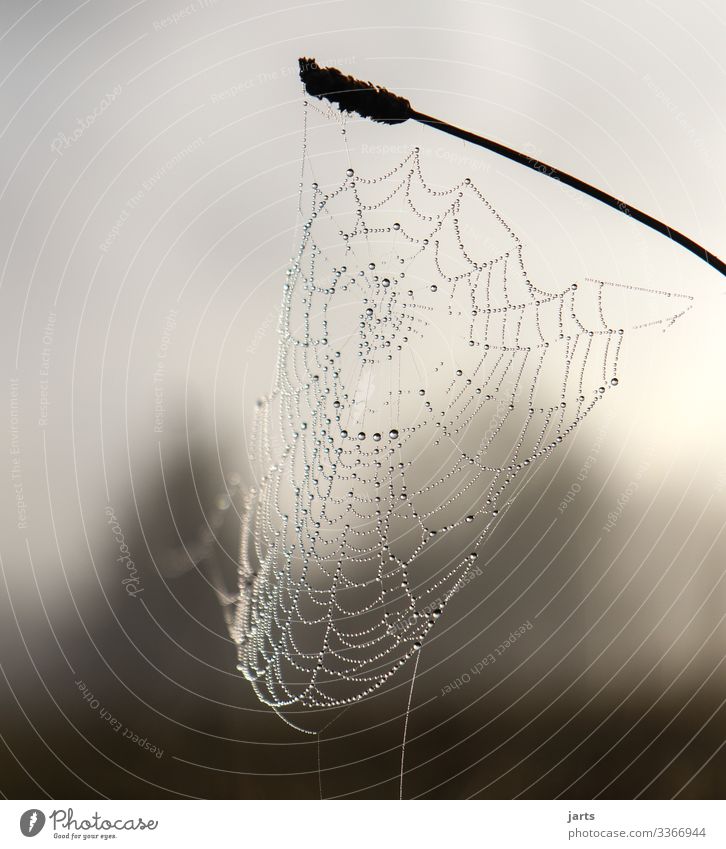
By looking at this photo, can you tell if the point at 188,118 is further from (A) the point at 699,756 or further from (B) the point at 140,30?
(A) the point at 699,756

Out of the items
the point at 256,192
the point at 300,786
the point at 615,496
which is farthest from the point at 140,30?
the point at 300,786
